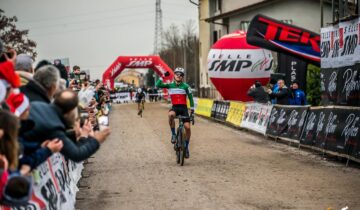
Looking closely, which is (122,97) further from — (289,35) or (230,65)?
(289,35)

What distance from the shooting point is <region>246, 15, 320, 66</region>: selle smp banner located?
22.6 metres

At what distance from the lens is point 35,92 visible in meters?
6.04

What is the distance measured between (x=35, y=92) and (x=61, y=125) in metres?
0.64

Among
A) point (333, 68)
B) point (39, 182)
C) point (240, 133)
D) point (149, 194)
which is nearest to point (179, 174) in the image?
point (149, 194)

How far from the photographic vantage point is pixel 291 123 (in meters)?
19.2

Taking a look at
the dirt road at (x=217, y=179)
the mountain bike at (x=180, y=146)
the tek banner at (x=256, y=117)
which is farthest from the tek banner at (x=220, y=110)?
the mountain bike at (x=180, y=146)

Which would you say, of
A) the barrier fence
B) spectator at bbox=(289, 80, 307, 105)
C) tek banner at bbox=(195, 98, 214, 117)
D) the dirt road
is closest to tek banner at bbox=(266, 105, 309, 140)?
the barrier fence

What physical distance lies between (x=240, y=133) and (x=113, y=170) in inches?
434

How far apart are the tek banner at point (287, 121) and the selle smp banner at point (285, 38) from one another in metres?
2.49

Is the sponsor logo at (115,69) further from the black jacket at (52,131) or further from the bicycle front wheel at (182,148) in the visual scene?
the black jacket at (52,131)

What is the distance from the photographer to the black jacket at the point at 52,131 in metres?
5.49

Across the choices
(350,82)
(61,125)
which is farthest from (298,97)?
(61,125)

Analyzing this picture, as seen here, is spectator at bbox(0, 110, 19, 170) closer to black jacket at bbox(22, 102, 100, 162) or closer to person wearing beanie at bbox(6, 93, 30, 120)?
person wearing beanie at bbox(6, 93, 30, 120)

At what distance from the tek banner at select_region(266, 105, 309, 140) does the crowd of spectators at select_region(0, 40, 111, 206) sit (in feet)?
41.7
